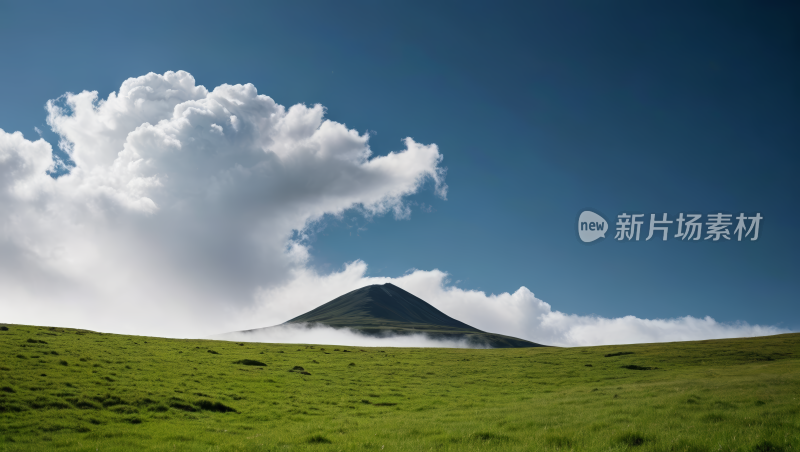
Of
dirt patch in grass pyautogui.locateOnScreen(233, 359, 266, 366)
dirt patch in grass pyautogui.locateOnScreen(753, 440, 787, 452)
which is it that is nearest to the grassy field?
dirt patch in grass pyautogui.locateOnScreen(753, 440, 787, 452)

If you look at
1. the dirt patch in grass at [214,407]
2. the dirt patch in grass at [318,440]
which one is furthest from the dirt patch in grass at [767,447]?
the dirt patch in grass at [214,407]

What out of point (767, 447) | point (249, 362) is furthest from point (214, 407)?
point (767, 447)

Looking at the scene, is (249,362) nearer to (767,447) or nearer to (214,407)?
(214,407)

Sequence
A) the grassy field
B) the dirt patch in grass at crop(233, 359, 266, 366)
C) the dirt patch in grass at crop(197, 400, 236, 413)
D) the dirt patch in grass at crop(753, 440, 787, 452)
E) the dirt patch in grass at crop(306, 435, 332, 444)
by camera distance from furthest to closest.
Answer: the dirt patch in grass at crop(233, 359, 266, 366)
the dirt patch in grass at crop(197, 400, 236, 413)
the dirt patch in grass at crop(306, 435, 332, 444)
the grassy field
the dirt patch in grass at crop(753, 440, 787, 452)

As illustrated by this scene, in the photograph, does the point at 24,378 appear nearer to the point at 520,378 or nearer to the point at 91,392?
the point at 91,392

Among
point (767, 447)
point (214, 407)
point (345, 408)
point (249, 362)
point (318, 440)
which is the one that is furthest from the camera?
point (249, 362)

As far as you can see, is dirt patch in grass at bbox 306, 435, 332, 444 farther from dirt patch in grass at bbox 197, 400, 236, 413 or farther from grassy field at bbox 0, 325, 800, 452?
dirt patch in grass at bbox 197, 400, 236, 413

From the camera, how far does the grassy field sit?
53.7 feet

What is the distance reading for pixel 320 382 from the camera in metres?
41.9

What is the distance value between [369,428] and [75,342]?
52.1 m

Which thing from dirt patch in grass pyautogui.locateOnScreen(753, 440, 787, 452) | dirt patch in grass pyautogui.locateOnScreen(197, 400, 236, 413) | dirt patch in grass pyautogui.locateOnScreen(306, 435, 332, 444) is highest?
dirt patch in grass pyautogui.locateOnScreen(753, 440, 787, 452)

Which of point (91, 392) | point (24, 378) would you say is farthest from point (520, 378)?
point (24, 378)

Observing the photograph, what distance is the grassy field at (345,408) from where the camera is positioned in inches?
644

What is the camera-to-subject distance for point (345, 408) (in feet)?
99.5
